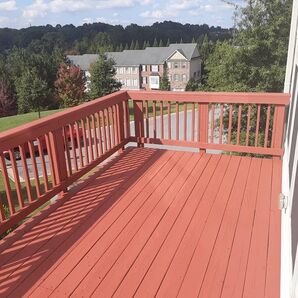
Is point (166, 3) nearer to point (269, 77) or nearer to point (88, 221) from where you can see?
point (269, 77)

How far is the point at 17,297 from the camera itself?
6.83 feet

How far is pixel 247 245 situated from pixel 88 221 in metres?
1.40

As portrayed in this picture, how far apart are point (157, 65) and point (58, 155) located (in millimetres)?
47119

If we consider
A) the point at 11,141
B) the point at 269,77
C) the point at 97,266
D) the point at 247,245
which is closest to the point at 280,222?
the point at 247,245

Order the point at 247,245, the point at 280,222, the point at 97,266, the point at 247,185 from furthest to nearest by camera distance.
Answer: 1. the point at 247,185
2. the point at 280,222
3. the point at 247,245
4. the point at 97,266

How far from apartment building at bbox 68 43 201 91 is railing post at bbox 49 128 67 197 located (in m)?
44.3

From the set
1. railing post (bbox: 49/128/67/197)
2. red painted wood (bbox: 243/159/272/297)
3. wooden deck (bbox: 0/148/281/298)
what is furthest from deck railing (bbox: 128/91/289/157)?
railing post (bbox: 49/128/67/197)

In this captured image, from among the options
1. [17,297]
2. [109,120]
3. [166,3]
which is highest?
[166,3]

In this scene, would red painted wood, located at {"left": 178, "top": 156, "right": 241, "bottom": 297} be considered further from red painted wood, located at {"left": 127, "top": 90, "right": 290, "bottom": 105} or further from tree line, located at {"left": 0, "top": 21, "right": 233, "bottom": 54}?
tree line, located at {"left": 0, "top": 21, "right": 233, "bottom": 54}

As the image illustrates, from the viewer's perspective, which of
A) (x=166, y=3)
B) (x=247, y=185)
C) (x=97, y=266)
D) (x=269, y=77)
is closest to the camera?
(x=97, y=266)

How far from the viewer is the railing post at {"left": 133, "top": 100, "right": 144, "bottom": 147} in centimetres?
466

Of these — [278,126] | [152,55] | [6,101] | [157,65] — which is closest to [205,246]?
[278,126]

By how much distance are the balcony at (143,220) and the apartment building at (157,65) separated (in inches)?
1713

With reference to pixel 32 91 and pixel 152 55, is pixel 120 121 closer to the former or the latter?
pixel 32 91
